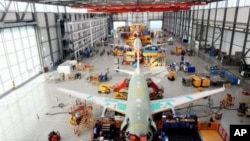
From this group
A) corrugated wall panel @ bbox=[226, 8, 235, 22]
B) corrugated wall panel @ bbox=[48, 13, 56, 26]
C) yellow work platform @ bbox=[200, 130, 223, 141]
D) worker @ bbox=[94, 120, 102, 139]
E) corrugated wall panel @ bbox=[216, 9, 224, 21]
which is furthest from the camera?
corrugated wall panel @ bbox=[216, 9, 224, 21]

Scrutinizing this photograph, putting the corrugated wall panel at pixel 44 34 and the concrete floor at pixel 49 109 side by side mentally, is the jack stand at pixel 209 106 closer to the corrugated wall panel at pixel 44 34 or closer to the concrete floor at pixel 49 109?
the concrete floor at pixel 49 109

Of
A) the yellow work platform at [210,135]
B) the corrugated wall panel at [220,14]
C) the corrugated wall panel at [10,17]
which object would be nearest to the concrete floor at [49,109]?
the yellow work platform at [210,135]

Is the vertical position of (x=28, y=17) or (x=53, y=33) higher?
(x=28, y=17)

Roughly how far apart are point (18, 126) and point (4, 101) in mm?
8352

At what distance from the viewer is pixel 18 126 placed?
20594 mm

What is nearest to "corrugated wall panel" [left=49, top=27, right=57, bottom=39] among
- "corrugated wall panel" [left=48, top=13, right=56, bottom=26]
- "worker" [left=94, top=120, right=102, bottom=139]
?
"corrugated wall panel" [left=48, top=13, right=56, bottom=26]

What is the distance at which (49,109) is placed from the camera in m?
24.0

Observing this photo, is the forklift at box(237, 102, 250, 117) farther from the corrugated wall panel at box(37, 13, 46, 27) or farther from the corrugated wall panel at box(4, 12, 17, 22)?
the corrugated wall panel at box(37, 13, 46, 27)

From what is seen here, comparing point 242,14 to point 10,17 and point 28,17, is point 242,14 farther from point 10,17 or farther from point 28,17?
point 10,17

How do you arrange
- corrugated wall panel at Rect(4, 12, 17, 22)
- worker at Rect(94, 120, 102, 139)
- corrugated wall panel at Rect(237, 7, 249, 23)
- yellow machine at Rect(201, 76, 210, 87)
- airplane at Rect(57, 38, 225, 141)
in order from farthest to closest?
corrugated wall panel at Rect(237, 7, 249, 23) → corrugated wall panel at Rect(4, 12, 17, 22) → yellow machine at Rect(201, 76, 210, 87) → worker at Rect(94, 120, 102, 139) → airplane at Rect(57, 38, 225, 141)

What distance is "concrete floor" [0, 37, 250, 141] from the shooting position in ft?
63.2

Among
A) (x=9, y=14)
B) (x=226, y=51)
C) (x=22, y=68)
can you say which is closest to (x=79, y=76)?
(x=22, y=68)

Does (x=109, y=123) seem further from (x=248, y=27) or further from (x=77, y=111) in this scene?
(x=248, y=27)

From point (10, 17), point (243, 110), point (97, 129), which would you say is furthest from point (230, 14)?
point (10, 17)
